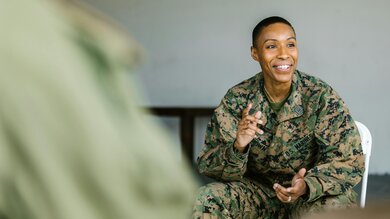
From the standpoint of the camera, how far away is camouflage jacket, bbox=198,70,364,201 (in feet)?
7.95

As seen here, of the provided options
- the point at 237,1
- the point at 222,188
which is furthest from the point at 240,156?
the point at 237,1

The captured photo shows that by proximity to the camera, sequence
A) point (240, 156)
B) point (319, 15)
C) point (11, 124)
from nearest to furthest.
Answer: point (11, 124) → point (240, 156) → point (319, 15)

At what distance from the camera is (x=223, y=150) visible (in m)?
2.51

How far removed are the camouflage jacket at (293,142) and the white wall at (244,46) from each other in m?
1.80

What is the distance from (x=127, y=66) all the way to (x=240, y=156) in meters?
1.85

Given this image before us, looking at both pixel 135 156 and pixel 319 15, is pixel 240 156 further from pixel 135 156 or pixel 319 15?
pixel 319 15

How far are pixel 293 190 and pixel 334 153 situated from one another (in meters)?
0.23

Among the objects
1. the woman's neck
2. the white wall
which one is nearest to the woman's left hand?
the woman's neck

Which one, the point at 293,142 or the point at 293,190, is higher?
the point at 293,142

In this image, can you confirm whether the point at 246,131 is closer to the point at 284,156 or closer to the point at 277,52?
the point at 284,156

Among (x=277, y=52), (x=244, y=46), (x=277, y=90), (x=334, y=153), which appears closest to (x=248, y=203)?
(x=334, y=153)

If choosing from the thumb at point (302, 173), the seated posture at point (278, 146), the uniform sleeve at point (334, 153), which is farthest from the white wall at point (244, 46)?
the thumb at point (302, 173)

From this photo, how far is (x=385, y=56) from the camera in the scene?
440 centimetres

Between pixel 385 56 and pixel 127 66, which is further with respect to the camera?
pixel 385 56
